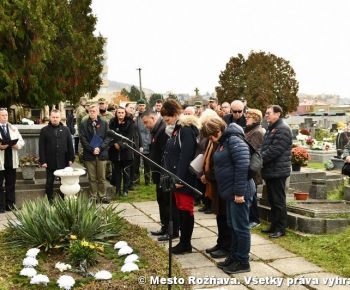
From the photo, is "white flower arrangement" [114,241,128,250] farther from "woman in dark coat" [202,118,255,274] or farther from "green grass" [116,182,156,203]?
"green grass" [116,182,156,203]

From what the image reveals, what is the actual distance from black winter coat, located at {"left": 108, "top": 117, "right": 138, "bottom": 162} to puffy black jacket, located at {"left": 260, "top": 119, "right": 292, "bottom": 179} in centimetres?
358

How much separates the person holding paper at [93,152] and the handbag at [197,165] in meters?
3.73

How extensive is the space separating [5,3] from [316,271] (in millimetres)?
13528

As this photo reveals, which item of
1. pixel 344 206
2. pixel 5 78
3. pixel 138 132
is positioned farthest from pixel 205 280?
pixel 5 78

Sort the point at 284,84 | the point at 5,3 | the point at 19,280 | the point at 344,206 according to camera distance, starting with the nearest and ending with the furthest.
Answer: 1. the point at 19,280
2. the point at 344,206
3. the point at 5,3
4. the point at 284,84

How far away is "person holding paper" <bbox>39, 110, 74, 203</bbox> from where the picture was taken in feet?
28.7

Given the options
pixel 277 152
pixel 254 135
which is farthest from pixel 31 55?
pixel 277 152

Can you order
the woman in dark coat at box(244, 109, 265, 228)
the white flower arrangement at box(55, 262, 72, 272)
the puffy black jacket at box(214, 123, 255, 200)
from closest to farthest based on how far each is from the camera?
the puffy black jacket at box(214, 123, 255, 200) → the white flower arrangement at box(55, 262, 72, 272) → the woman in dark coat at box(244, 109, 265, 228)

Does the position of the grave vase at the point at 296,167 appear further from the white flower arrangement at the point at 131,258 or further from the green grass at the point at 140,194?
the white flower arrangement at the point at 131,258

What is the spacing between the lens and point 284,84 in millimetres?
55750

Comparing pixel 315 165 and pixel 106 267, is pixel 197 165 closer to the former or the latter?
pixel 106 267

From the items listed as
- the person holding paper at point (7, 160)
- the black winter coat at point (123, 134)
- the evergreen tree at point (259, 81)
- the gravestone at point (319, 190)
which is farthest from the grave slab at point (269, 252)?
the evergreen tree at point (259, 81)

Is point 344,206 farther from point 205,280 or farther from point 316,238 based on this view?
point 205,280

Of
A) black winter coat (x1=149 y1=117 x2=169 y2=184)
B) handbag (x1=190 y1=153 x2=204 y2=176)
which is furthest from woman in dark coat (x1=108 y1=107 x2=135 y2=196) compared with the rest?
handbag (x1=190 y1=153 x2=204 y2=176)
